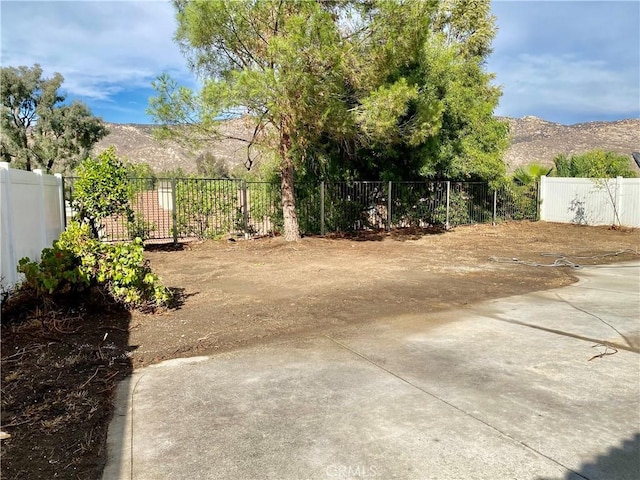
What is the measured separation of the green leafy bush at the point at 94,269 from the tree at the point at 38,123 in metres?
28.6

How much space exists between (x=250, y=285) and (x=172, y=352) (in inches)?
131

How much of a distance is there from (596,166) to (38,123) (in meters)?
32.4

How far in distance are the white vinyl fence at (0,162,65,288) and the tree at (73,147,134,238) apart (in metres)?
0.83

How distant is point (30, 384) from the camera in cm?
373

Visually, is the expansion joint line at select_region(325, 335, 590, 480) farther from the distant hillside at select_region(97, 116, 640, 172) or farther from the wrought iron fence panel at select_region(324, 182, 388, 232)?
the distant hillside at select_region(97, 116, 640, 172)

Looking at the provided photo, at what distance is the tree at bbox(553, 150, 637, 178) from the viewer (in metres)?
19.0

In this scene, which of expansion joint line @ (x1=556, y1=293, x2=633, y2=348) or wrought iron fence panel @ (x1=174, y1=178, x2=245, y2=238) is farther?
wrought iron fence panel @ (x1=174, y1=178, x2=245, y2=238)

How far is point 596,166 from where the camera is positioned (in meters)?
19.2

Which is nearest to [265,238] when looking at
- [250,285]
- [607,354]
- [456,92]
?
[250,285]

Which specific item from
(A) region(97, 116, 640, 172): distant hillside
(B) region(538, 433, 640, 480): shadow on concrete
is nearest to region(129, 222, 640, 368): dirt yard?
(B) region(538, 433, 640, 480): shadow on concrete

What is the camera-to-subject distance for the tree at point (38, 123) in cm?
2972

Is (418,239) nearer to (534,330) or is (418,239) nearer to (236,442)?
(534,330)

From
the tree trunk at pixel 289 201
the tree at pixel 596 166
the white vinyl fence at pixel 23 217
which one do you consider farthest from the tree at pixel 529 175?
the white vinyl fence at pixel 23 217

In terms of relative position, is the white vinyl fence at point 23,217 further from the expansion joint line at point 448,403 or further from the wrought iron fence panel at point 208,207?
the wrought iron fence panel at point 208,207
